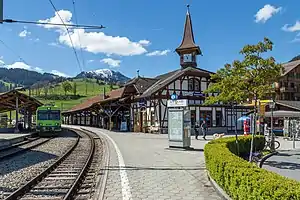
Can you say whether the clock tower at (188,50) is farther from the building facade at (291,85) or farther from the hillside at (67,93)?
the hillside at (67,93)

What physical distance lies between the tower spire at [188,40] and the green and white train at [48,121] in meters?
18.2

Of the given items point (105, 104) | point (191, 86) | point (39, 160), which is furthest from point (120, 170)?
point (105, 104)

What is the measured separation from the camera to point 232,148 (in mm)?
14453

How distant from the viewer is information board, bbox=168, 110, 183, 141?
17266 millimetres

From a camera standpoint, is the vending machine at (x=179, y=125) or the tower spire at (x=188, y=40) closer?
the vending machine at (x=179, y=125)

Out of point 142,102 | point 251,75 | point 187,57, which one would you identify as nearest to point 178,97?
point 142,102

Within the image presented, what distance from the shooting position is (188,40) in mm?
45500

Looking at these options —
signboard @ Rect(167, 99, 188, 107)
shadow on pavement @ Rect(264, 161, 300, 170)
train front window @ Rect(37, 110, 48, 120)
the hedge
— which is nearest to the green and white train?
train front window @ Rect(37, 110, 48, 120)

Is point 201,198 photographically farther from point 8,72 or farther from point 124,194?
point 8,72

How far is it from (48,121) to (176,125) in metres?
19.1

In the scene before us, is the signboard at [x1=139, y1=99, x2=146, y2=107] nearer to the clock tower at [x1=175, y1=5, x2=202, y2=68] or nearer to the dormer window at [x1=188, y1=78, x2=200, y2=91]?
the dormer window at [x1=188, y1=78, x2=200, y2=91]

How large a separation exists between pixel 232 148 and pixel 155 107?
2121 cm

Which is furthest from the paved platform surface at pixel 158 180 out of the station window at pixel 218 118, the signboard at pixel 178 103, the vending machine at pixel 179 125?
the station window at pixel 218 118

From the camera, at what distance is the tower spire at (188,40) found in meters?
43.7
